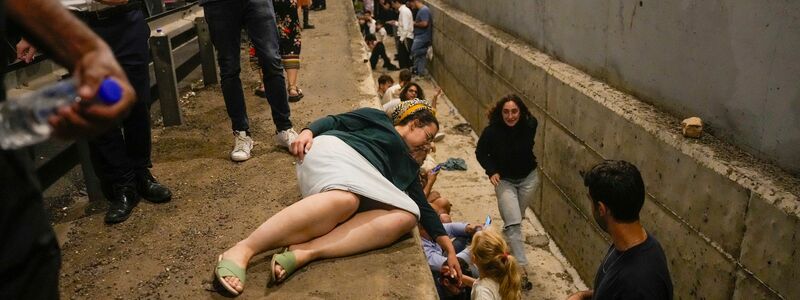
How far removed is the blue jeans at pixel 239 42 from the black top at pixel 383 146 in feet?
3.53

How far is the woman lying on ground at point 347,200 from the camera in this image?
3.10m

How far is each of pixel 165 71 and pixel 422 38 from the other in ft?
31.3

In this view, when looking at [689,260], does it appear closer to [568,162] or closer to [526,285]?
[526,285]

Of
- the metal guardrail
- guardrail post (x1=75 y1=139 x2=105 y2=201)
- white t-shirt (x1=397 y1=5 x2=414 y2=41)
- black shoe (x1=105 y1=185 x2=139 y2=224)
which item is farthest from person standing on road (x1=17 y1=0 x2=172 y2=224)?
white t-shirt (x1=397 y1=5 x2=414 y2=41)

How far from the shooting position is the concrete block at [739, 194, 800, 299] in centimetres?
Answer: 310

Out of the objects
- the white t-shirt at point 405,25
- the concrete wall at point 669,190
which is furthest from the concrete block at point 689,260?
the white t-shirt at point 405,25

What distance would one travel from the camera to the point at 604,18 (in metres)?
5.64

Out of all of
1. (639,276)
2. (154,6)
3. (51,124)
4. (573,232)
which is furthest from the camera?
(154,6)

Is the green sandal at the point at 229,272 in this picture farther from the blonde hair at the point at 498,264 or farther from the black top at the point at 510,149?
the black top at the point at 510,149

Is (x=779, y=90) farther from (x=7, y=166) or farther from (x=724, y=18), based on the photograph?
(x=7, y=166)

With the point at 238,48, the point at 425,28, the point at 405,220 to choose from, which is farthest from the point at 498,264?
the point at 425,28

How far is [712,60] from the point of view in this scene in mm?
4082

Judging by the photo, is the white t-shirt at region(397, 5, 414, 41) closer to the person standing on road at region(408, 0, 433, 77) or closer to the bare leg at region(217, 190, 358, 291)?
the person standing on road at region(408, 0, 433, 77)

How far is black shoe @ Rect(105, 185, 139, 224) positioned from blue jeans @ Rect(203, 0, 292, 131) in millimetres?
1058
